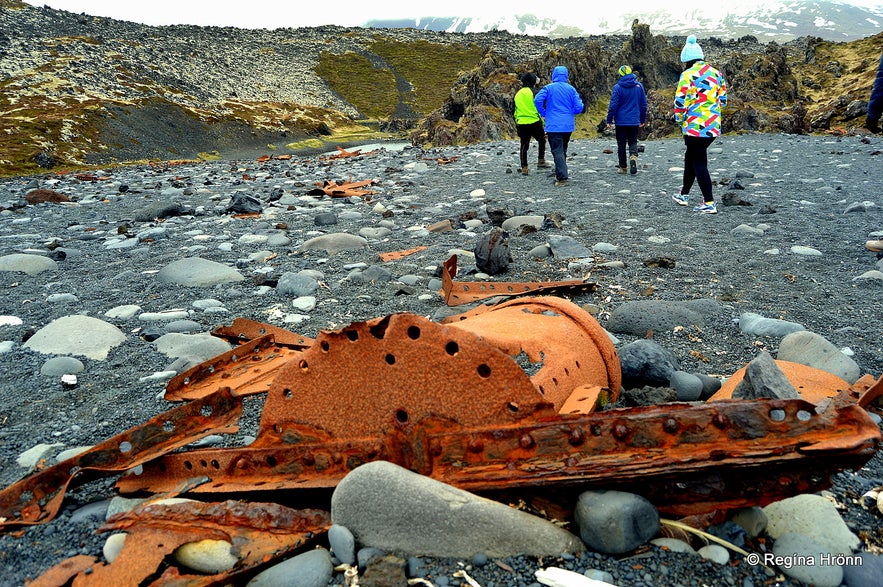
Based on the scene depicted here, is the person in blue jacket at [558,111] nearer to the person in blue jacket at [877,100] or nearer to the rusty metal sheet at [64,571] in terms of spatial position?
the person in blue jacket at [877,100]

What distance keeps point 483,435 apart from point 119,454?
4.92ft

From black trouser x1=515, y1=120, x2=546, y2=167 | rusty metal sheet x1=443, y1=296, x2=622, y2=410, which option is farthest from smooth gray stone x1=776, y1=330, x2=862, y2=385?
black trouser x1=515, y1=120, x2=546, y2=167

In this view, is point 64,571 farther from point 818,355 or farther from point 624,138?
point 624,138

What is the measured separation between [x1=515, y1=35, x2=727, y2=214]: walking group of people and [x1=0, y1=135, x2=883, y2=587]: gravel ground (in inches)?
19.3

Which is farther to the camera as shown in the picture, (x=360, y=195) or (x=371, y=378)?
(x=360, y=195)

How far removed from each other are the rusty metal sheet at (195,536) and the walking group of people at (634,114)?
753 cm

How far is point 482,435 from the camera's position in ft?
5.64

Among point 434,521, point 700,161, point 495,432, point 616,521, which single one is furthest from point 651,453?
point 700,161

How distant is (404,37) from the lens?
307 ft

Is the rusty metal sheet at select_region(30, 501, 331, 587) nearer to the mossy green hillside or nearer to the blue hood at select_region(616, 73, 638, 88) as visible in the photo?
the blue hood at select_region(616, 73, 638, 88)

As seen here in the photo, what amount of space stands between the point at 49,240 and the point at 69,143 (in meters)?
25.4

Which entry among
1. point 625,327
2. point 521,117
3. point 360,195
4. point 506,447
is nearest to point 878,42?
point 521,117

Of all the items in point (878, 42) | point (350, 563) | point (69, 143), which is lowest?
point (69, 143)

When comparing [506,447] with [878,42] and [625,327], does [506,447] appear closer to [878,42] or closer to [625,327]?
[625,327]
